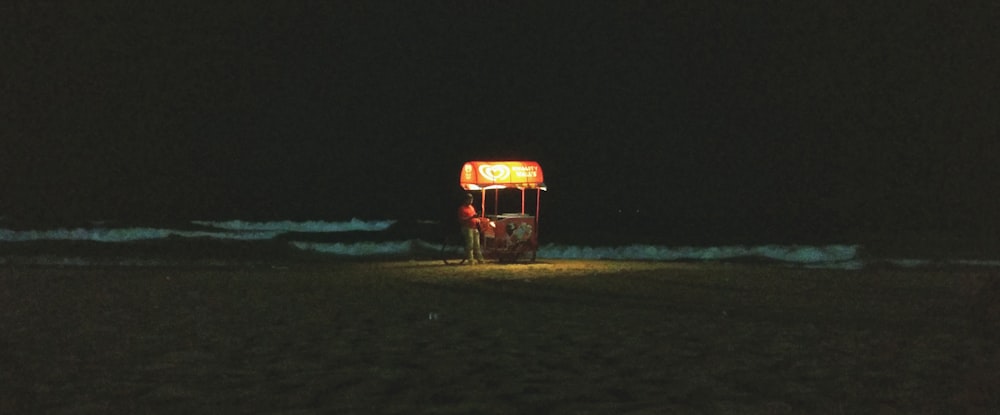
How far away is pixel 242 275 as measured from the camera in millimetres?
16766

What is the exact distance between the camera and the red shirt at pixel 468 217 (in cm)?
2003

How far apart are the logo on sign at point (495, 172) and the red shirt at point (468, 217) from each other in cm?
87

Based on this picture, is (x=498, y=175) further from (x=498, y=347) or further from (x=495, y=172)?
(x=498, y=347)

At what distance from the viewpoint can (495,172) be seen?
20.7m

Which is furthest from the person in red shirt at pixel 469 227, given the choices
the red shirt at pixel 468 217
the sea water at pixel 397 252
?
the sea water at pixel 397 252

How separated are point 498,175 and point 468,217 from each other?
127cm

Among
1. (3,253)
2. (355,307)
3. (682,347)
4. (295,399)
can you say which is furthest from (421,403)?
(3,253)

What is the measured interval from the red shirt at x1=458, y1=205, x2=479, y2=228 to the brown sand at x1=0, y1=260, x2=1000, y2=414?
5.17 m

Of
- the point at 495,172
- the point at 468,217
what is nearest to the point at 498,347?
the point at 468,217

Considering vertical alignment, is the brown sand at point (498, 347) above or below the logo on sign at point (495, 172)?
below

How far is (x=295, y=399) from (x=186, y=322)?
4.35 m

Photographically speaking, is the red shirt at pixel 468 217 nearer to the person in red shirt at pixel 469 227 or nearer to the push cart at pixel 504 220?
the person in red shirt at pixel 469 227

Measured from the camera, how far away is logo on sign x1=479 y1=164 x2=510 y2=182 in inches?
811

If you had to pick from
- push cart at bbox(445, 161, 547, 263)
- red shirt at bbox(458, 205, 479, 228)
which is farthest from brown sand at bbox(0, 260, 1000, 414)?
push cart at bbox(445, 161, 547, 263)
